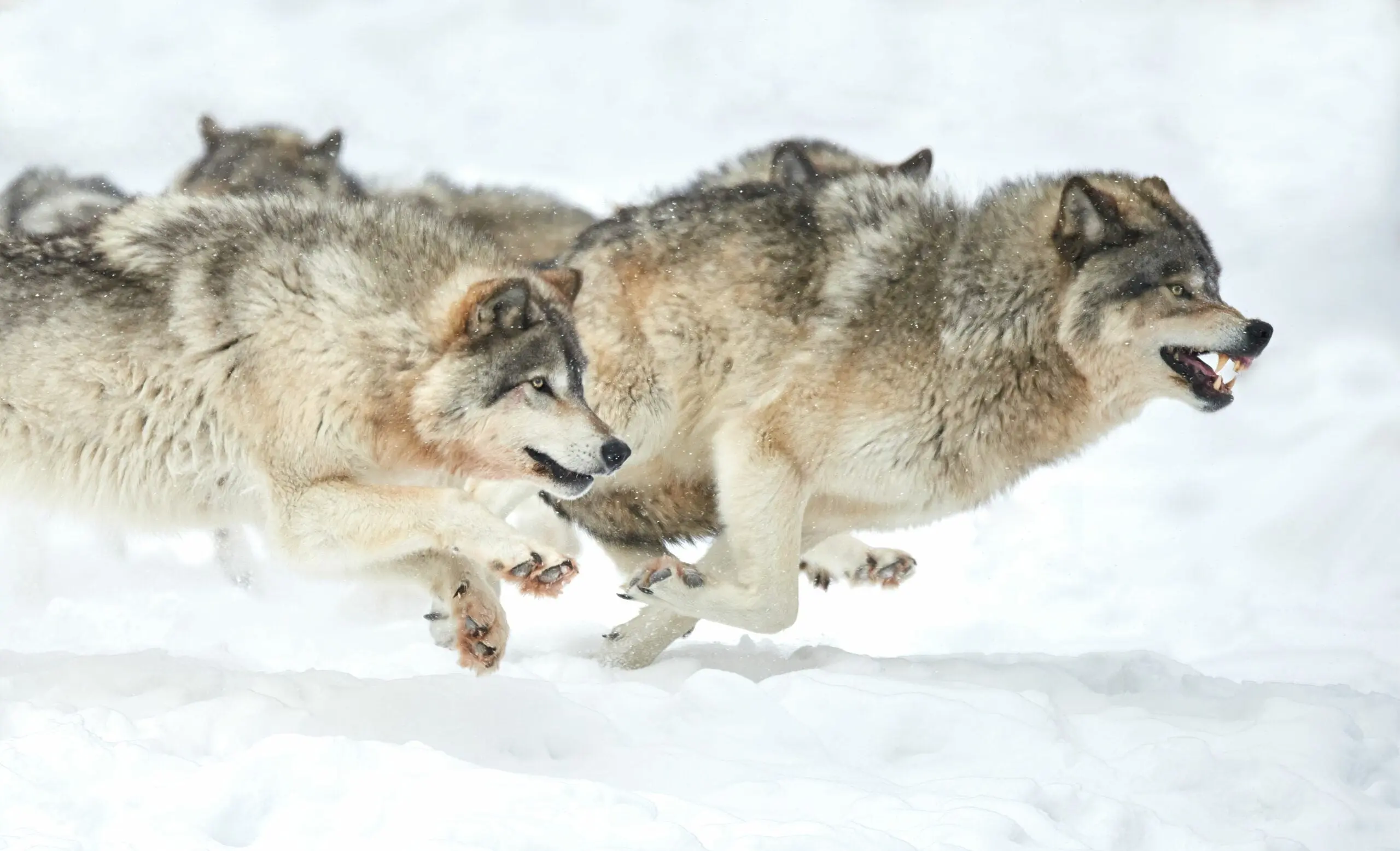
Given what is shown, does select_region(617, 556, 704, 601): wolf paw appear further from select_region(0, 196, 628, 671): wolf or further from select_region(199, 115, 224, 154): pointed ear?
select_region(199, 115, 224, 154): pointed ear

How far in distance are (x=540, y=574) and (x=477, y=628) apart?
0.39 m

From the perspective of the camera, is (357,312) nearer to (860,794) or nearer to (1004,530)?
(860,794)

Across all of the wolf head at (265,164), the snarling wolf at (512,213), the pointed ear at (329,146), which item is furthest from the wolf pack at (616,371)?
the pointed ear at (329,146)

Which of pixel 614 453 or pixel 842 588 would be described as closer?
pixel 614 453

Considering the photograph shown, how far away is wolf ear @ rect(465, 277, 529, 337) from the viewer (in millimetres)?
4441

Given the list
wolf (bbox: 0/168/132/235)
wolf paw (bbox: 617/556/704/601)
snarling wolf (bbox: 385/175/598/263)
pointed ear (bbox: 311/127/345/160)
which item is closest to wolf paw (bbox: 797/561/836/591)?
wolf paw (bbox: 617/556/704/601)

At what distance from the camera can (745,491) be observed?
517 cm

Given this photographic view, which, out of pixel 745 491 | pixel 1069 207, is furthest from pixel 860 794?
pixel 1069 207

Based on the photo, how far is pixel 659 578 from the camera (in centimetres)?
502

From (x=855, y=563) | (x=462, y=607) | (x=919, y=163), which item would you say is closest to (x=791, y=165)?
(x=919, y=163)

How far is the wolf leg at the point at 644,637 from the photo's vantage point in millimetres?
5434

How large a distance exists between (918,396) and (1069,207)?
89 cm

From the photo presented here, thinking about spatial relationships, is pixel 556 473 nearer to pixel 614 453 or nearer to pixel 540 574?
pixel 614 453

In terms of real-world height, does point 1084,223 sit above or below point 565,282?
above
